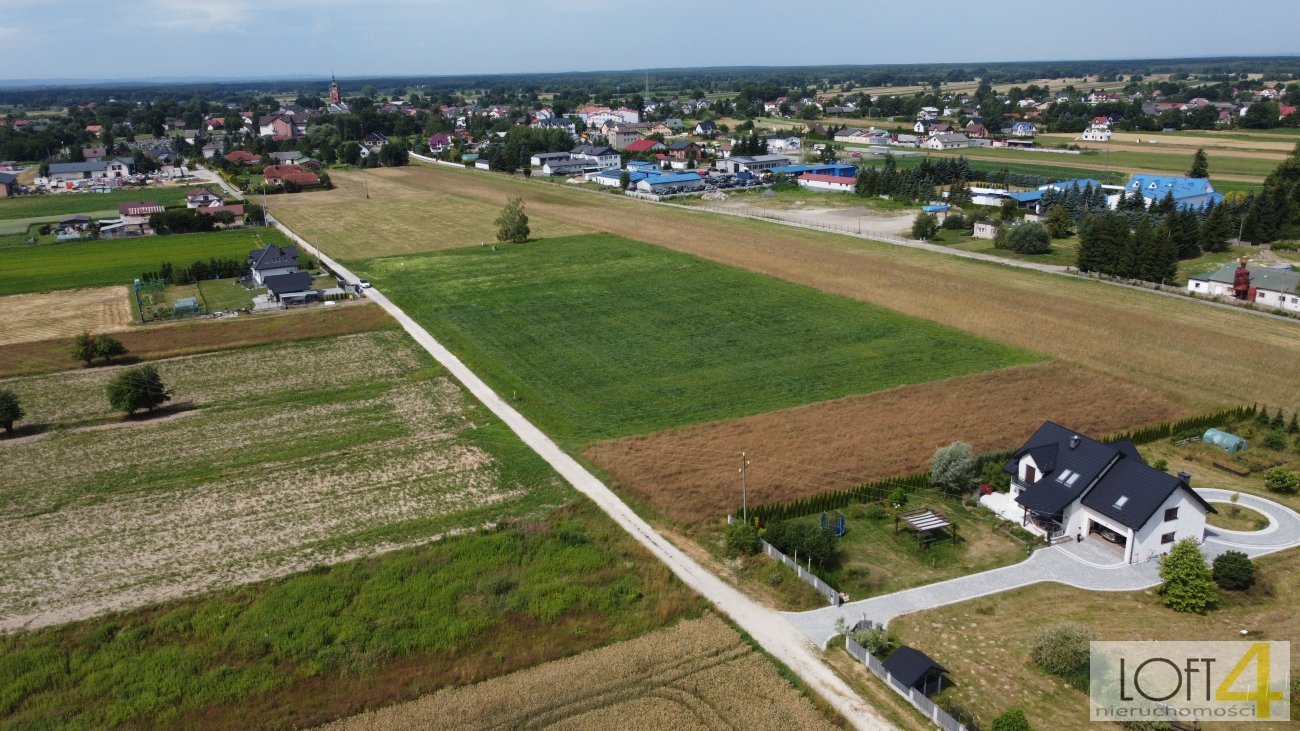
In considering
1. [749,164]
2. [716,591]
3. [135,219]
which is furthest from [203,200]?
[716,591]

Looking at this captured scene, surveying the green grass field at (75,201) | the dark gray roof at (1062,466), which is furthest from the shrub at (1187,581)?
the green grass field at (75,201)

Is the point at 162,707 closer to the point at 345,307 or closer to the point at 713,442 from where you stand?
the point at 713,442

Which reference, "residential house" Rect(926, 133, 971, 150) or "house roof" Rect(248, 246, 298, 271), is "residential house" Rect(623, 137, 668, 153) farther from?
"house roof" Rect(248, 246, 298, 271)

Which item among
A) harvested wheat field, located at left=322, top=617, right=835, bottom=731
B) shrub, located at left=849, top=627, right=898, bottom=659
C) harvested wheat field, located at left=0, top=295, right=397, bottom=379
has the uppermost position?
harvested wheat field, located at left=0, top=295, right=397, bottom=379

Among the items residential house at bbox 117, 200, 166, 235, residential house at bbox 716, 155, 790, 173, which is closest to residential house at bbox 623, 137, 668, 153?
residential house at bbox 716, 155, 790, 173

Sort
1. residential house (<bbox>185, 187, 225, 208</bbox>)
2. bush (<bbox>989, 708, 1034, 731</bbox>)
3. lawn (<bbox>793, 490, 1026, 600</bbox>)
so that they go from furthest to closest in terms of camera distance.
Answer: residential house (<bbox>185, 187, 225, 208</bbox>) → lawn (<bbox>793, 490, 1026, 600</bbox>) → bush (<bbox>989, 708, 1034, 731</bbox>)

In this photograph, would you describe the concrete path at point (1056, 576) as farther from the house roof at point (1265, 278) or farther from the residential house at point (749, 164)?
the residential house at point (749, 164)

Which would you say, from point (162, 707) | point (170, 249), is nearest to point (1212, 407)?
point (162, 707)
